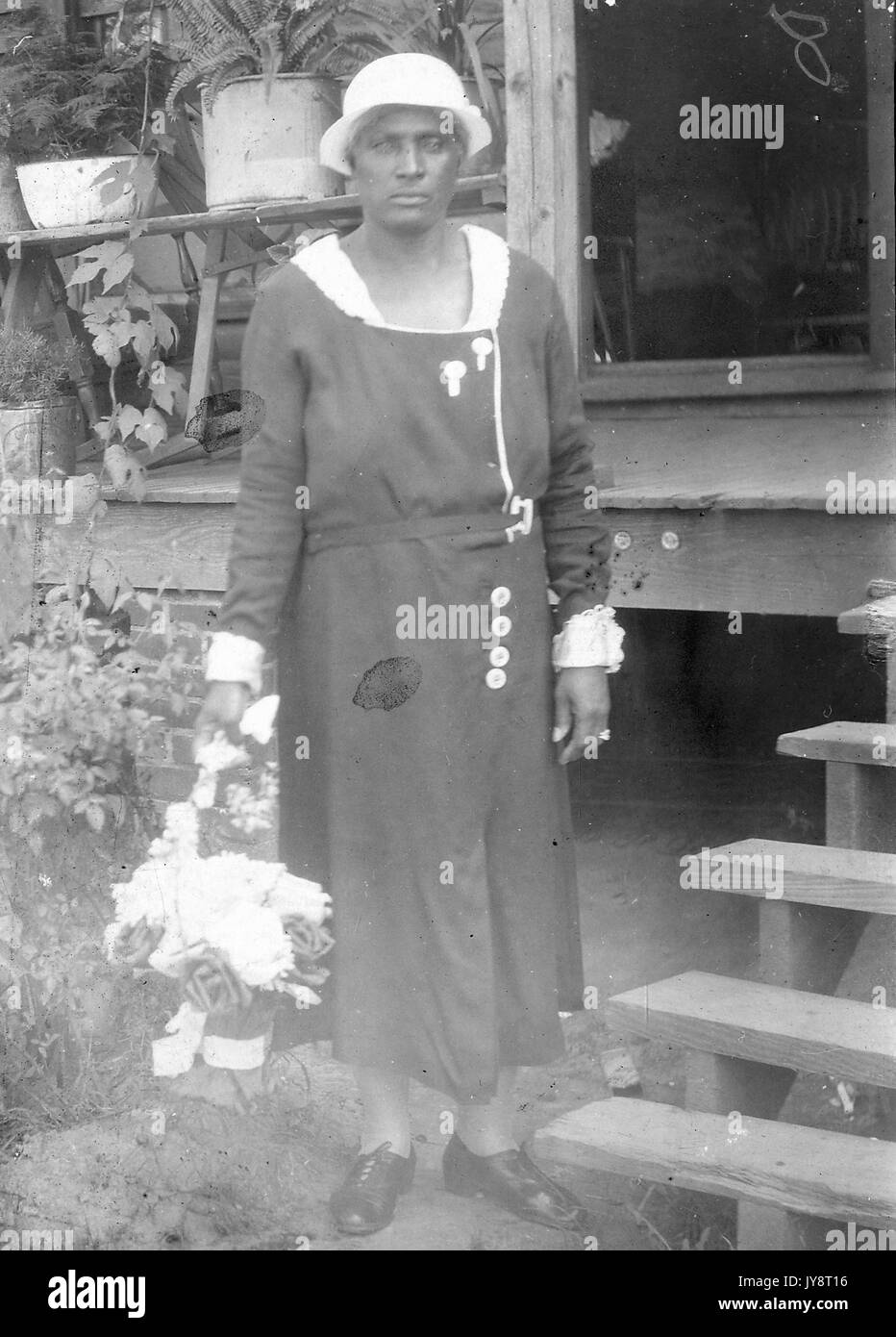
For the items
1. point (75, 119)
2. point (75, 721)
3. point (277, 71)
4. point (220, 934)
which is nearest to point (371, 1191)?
point (220, 934)

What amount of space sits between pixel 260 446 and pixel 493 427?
0.39 m

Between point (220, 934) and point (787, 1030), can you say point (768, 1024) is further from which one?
point (220, 934)

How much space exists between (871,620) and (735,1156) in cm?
101

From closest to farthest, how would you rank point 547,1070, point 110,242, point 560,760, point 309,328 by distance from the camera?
1. point 309,328
2. point 560,760
3. point 110,242
4. point 547,1070

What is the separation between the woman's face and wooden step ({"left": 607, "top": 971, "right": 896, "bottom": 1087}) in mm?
1452

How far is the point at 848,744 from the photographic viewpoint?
2783 mm

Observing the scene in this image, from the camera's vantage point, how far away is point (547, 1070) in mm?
3426

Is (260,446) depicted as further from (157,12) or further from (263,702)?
(157,12)

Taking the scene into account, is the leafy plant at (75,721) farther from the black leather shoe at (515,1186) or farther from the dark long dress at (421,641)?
the black leather shoe at (515,1186)

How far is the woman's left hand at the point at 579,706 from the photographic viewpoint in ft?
8.43

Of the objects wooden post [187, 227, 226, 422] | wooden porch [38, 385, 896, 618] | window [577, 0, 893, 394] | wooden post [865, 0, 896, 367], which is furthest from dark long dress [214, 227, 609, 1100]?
wooden post [865, 0, 896, 367]

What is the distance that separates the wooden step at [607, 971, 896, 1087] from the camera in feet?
8.27

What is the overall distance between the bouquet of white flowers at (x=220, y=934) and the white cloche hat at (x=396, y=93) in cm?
97
